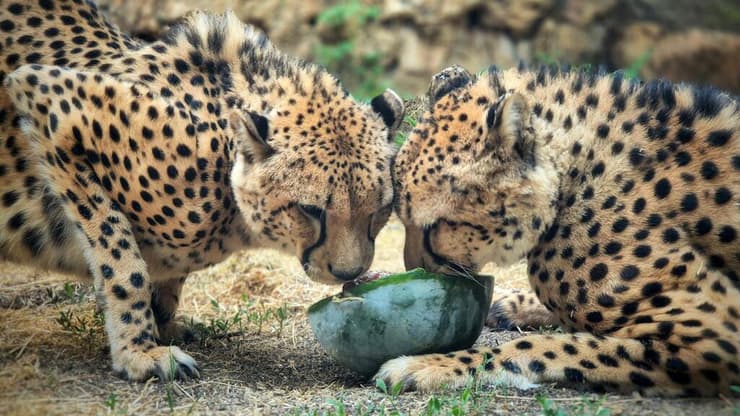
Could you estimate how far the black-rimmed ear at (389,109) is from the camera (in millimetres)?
4793

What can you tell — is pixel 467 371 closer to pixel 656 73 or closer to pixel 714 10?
pixel 656 73

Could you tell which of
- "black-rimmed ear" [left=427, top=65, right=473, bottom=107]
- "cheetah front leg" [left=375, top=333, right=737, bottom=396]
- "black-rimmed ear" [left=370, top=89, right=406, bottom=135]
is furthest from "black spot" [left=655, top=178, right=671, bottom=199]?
"black-rimmed ear" [left=370, top=89, right=406, bottom=135]

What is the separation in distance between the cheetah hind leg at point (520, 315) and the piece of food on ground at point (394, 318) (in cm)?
108

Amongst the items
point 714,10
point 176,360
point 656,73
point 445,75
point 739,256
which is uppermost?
point 714,10

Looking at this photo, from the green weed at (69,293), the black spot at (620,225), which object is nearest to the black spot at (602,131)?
the black spot at (620,225)

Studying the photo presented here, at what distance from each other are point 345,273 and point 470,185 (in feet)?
2.34

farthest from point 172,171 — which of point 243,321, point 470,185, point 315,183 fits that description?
point 243,321

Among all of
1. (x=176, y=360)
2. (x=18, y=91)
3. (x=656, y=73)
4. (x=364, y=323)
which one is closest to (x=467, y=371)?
(x=364, y=323)

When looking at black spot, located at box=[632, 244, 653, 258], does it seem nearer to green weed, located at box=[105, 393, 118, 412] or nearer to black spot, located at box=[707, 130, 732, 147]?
black spot, located at box=[707, 130, 732, 147]

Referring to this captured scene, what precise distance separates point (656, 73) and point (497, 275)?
7322 mm

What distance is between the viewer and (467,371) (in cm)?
404

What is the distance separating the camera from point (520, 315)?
17.4ft

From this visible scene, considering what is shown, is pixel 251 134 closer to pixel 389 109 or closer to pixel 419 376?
pixel 389 109

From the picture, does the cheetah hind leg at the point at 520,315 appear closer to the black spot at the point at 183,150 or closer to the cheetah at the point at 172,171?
the cheetah at the point at 172,171
